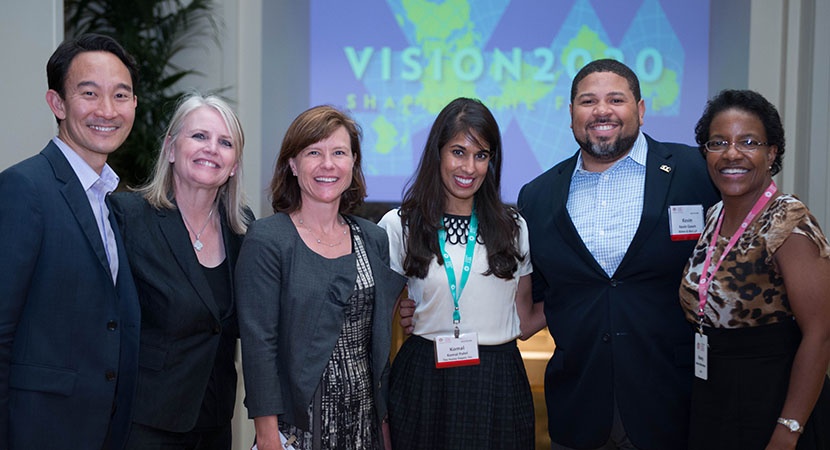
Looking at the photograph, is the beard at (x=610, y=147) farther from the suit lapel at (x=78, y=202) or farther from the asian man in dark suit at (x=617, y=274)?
the suit lapel at (x=78, y=202)

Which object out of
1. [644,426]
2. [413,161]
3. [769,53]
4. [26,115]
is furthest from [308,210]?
[769,53]

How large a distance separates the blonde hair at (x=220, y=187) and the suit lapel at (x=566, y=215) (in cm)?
112

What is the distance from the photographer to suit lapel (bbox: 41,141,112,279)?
1983 millimetres

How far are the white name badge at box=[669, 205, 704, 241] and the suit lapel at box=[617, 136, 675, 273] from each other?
0.12ft

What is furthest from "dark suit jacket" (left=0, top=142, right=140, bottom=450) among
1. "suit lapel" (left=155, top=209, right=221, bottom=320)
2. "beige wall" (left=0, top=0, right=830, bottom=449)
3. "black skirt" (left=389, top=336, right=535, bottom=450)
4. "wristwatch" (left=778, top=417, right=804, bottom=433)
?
"beige wall" (left=0, top=0, right=830, bottom=449)

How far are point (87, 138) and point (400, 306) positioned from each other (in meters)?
1.16

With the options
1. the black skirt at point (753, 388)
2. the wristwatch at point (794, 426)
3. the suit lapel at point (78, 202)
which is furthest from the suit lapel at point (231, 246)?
the wristwatch at point (794, 426)

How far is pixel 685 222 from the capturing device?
98.7 inches

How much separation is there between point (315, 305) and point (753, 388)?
133 cm

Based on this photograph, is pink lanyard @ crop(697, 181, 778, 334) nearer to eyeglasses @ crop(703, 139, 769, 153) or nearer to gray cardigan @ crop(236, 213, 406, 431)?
eyeglasses @ crop(703, 139, 769, 153)

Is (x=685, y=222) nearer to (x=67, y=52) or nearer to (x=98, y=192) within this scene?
(x=98, y=192)

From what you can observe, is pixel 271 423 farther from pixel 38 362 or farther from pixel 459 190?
pixel 459 190

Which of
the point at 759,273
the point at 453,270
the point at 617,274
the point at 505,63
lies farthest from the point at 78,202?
the point at 505,63

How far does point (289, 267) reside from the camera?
7.22ft
